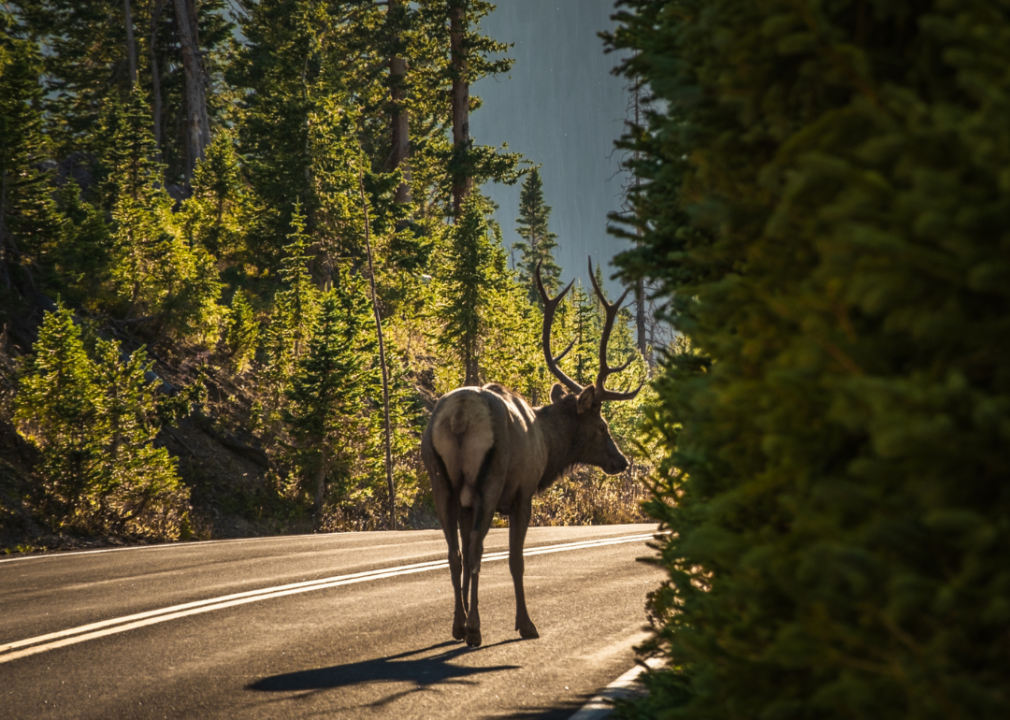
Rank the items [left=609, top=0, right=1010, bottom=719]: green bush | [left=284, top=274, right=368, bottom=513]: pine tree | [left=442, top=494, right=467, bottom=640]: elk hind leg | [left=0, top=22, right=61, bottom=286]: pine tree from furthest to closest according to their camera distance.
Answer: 1. [left=284, top=274, right=368, bottom=513]: pine tree
2. [left=0, top=22, right=61, bottom=286]: pine tree
3. [left=442, top=494, right=467, bottom=640]: elk hind leg
4. [left=609, top=0, right=1010, bottom=719]: green bush

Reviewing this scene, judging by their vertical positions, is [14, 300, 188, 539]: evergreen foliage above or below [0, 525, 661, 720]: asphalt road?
above

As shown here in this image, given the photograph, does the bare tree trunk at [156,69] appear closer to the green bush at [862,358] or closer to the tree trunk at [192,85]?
the tree trunk at [192,85]

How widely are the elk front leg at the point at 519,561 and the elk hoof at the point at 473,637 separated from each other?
456 millimetres

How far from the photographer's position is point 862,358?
181 cm

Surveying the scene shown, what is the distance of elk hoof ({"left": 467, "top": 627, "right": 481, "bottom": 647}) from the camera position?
250 inches

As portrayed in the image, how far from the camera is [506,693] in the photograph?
16.6ft

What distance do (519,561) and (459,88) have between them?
29.7 m

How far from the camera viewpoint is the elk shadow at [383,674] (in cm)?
512

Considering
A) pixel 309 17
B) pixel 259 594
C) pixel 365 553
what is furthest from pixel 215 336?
pixel 259 594

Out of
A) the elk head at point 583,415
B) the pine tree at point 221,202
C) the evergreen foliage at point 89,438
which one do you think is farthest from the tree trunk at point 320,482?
the elk head at point 583,415

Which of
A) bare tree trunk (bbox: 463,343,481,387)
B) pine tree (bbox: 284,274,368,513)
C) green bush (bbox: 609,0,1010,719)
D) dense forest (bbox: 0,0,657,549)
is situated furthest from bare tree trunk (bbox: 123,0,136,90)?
green bush (bbox: 609,0,1010,719)

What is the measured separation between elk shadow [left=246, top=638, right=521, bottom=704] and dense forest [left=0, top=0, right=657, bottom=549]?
555 centimetres

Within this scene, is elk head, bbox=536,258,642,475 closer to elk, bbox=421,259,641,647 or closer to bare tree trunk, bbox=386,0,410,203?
elk, bbox=421,259,641,647

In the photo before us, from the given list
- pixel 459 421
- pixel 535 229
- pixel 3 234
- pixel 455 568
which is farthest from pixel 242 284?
pixel 535 229
